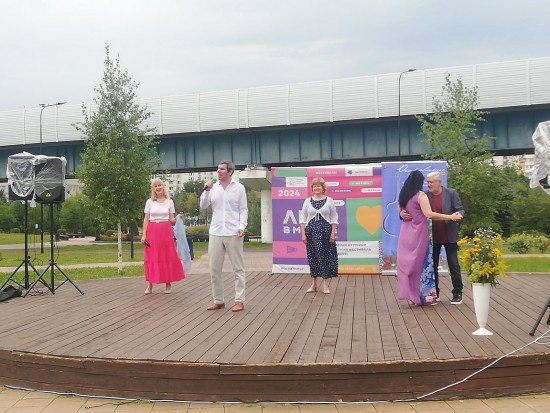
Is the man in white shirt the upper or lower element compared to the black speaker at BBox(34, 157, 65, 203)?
lower

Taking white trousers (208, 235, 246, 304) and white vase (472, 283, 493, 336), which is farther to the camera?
white trousers (208, 235, 246, 304)

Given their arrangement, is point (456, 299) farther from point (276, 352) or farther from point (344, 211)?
point (344, 211)

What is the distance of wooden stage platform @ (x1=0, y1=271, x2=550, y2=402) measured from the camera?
4980 mm

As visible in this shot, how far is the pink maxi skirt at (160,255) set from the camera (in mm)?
10062

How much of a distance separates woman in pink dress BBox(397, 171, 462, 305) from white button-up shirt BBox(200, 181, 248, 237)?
206 cm

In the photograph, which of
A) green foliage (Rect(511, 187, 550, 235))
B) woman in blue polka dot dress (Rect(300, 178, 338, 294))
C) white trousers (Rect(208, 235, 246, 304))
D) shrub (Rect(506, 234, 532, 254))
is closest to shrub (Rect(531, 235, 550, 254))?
shrub (Rect(506, 234, 532, 254))

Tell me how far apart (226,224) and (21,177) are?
13.5 ft

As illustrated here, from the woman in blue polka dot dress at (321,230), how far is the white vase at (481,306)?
346cm

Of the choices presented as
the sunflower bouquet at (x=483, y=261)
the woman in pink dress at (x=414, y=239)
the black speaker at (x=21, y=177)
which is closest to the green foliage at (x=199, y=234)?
the black speaker at (x=21, y=177)

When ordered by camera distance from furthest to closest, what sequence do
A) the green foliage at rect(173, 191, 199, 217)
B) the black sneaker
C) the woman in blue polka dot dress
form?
1. the green foliage at rect(173, 191, 199, 217)
2. the woman in blue polka dot dress
3. the black sneaker

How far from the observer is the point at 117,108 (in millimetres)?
21219

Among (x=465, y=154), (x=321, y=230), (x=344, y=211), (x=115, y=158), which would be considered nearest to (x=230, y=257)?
(x=321, y=230)

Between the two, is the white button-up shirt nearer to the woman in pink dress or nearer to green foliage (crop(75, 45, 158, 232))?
the woman in pink dress

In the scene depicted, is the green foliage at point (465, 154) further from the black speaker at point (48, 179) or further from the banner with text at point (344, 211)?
the black speaker at point (48, 179)
